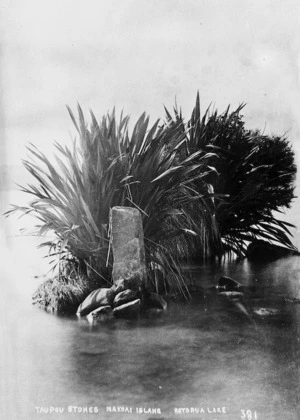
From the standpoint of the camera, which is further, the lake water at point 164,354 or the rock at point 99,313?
the rock at point 99,313

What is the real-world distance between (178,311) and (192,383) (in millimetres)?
223

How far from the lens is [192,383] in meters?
1.41

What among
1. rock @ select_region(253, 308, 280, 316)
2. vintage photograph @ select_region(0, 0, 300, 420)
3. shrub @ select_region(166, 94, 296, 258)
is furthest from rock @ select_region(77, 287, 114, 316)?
rock @ select_region(253, 308, 280, 316)

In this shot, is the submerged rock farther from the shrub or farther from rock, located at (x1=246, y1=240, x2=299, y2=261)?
rock, located at (x1=246, y1=240, x2=299, y2=261)

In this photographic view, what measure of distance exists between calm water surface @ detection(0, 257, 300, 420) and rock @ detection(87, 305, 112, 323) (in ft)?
Result: 0.09

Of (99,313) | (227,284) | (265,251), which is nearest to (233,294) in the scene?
(227,284)

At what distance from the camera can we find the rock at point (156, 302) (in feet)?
4.96

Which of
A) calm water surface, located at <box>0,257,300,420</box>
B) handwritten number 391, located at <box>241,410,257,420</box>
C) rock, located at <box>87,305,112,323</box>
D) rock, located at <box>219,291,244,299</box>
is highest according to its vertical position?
rock, located at <box>219,291,244,299</box>

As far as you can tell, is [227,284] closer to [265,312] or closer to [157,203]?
[265,312]

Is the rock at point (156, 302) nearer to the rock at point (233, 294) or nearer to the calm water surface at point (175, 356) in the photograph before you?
the calm water surface at point (175, 356)

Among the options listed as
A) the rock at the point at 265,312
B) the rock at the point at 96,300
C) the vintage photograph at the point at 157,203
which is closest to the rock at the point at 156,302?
the vintage photograph at the point at 157,203

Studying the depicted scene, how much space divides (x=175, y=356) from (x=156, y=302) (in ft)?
0.58

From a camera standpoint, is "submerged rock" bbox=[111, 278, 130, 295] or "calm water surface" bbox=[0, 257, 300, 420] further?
"submerged rock" bbox=[111, 278, 130, 295]

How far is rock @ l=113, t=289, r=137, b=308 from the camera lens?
1.51 metres
